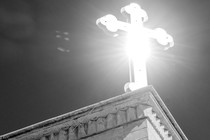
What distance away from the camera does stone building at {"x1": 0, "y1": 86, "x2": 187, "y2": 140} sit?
264 inches

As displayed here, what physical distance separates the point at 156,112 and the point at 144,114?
38 centimetres

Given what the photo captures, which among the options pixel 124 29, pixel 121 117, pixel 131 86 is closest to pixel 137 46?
pixel 124 29

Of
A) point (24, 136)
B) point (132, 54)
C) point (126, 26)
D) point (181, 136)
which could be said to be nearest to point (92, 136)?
point (24, 136)

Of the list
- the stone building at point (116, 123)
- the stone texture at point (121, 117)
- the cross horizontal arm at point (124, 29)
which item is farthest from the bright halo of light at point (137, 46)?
the stone texture at point (121, 117)

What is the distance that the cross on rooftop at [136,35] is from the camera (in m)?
8.64

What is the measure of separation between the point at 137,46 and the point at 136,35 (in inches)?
10.5

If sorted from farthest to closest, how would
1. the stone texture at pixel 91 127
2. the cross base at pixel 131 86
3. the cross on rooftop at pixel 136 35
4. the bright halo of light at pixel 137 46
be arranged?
the bright halo of light at pixel 137 46 < the cross on rooftop at pixel 136 35 < the cross base at pixel 131 86 < the stone texture at pixel 91 127

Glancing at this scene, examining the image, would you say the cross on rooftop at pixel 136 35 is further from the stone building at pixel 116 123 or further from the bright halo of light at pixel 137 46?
the stone building at pixel 116 123

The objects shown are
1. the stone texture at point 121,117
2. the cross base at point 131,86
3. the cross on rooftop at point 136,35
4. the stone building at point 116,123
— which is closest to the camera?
Answer: the stone building at point 116,123

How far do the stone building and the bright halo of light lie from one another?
6.62ft

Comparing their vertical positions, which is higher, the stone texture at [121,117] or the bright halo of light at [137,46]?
the bright halo of light at [137,46]

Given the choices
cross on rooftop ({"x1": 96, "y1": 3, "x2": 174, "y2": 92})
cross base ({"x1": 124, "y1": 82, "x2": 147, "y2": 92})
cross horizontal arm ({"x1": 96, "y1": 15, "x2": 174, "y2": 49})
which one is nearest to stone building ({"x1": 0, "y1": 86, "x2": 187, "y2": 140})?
cross base ({"x1": 124, "y1": 82, "x2": 147, "y2": 92})

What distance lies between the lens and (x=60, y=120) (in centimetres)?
733

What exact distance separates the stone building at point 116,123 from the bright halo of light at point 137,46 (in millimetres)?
2017
